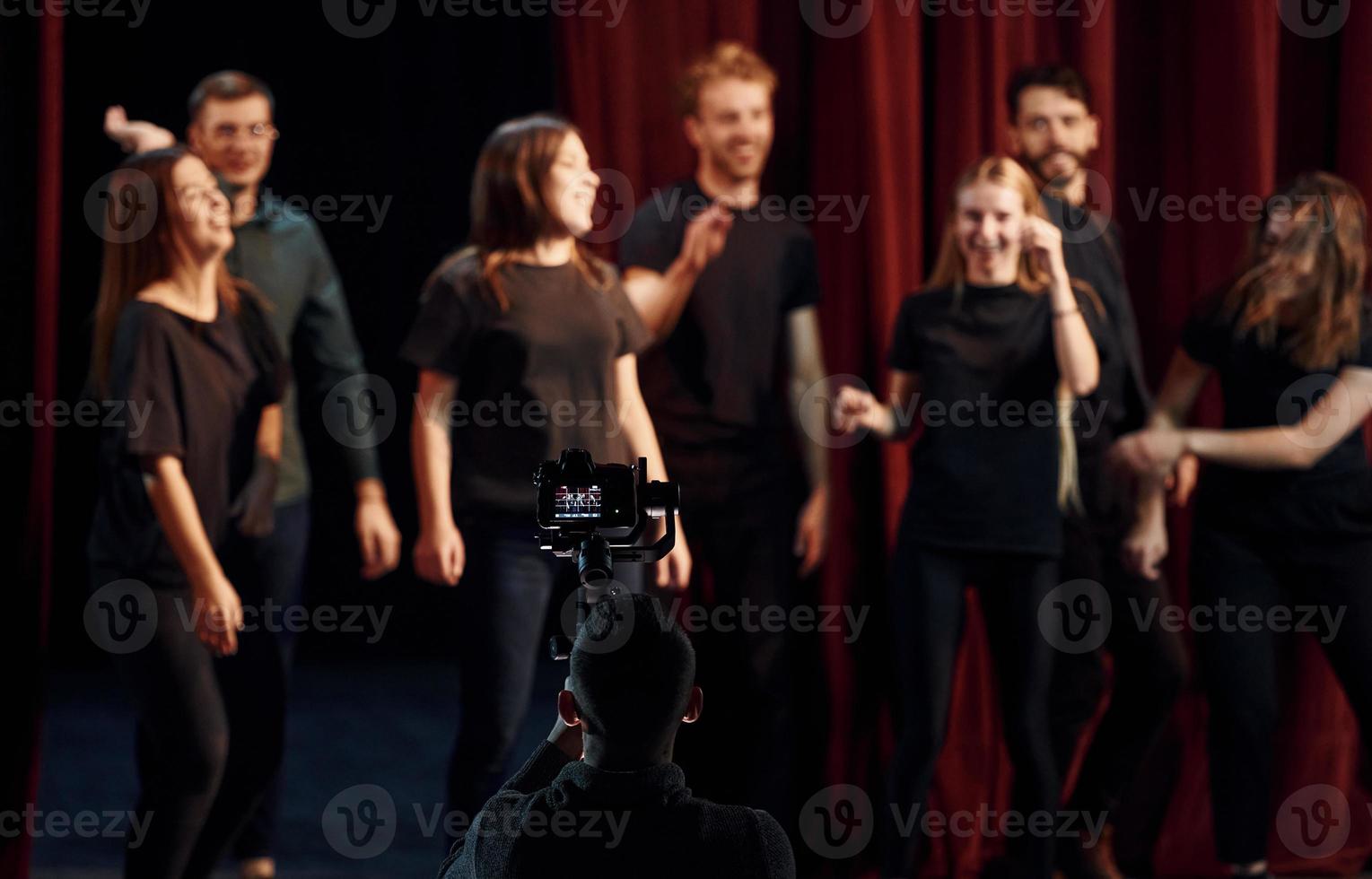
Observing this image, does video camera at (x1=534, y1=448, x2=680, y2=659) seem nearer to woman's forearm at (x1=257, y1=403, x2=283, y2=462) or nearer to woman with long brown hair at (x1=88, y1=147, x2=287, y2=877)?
woman with long brown hair at (x1=88, y1=147, x2=287, y2=877)

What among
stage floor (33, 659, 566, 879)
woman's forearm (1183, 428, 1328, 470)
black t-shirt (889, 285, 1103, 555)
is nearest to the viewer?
black t-shirt (889, 285, 1103, 555)

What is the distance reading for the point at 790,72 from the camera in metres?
3.42

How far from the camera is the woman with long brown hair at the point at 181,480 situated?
275 centimetres

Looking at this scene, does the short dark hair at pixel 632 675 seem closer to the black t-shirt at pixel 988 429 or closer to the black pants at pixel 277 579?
the black t-shirt at pixel 988 429

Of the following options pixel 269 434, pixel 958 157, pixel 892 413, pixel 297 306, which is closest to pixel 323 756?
pixel 269 434

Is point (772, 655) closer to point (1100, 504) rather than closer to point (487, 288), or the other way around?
point (1100, 504)

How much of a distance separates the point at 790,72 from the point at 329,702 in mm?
2418

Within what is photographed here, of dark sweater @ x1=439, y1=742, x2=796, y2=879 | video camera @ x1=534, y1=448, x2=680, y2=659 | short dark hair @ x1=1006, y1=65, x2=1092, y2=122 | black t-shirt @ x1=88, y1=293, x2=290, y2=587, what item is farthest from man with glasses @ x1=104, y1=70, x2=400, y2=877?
dark sweater @ x1=439, y1=742, x2=796, y2=879

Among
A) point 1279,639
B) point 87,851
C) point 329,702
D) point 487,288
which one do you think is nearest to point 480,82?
point 487,288

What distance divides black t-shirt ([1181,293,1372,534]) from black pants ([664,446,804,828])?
0.91 m

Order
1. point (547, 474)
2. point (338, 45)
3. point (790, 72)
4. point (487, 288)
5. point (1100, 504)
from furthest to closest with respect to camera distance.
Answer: point (338, 45) → point (790, 72) → point (1100, 504) → point (487, 288) → point (547, 474)

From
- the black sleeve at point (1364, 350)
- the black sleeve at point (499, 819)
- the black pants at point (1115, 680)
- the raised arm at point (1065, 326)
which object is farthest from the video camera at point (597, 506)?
the black sleeve at point (1364, 350)

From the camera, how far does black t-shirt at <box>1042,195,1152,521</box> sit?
10.4ft

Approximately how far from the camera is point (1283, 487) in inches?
118
